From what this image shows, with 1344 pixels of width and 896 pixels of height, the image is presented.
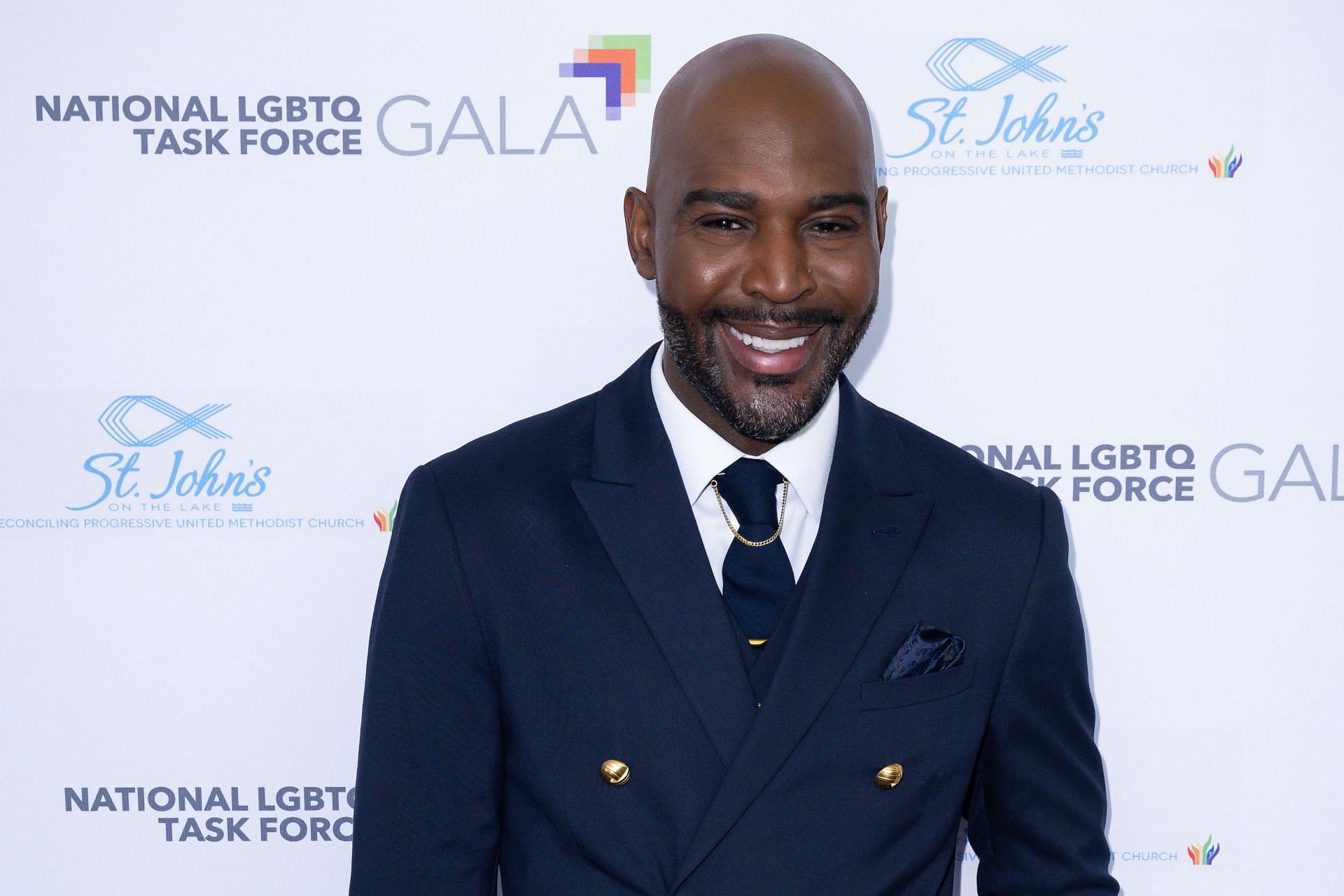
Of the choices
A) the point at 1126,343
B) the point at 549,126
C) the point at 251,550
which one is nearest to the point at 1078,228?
the point at 1126,343

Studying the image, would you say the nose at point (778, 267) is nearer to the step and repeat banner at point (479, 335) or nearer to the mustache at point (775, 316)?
the mustache at point (775, 316)

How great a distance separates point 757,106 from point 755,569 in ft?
1.85

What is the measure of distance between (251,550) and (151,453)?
0.78ft

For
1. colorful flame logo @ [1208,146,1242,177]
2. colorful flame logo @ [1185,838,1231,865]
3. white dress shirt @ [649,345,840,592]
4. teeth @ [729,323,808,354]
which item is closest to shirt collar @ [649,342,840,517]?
white dress shirt @ [649,345,840,592]

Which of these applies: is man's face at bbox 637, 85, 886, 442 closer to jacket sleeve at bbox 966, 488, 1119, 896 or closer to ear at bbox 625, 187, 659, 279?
ear at bbox 625, 187, 659, 279

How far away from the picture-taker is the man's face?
1.38 meters

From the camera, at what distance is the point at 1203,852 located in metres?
2.11

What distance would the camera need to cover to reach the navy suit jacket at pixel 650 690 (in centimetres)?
139

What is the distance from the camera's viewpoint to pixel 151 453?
2.00 metres

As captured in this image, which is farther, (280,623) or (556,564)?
(280,623)

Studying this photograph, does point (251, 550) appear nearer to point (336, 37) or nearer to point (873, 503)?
point (336, 37)

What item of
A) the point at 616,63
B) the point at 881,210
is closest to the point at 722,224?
the point at 881,210

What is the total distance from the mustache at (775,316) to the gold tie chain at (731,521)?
22 centimetres

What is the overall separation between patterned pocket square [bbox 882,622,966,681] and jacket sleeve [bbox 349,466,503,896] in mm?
504
